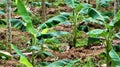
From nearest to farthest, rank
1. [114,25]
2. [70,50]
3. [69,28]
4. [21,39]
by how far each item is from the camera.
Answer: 1. [114,25]
2. [70,50]
3. [21,39]
4. [69,28]

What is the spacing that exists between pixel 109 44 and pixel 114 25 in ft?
1.48

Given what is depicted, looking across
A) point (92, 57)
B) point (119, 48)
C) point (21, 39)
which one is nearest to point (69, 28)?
point (21, 39)

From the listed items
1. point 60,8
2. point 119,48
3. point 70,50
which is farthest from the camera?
point 60,8

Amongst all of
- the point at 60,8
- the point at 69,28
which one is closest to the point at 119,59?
the point at 69,28

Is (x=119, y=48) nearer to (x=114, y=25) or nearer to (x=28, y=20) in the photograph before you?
(x=114, y=25)

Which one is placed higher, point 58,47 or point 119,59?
point 119,59

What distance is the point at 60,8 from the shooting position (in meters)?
14.9

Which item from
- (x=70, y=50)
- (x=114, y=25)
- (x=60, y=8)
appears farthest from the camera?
(x=60, y=8)

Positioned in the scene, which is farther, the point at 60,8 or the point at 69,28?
the point at 60,8

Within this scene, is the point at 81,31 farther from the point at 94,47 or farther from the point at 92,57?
the point at 92,57

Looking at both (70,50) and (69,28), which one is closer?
(70,50)

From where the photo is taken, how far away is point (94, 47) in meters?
9.15

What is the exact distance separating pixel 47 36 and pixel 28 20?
0.73 metres

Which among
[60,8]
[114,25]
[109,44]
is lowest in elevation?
[60,8]
